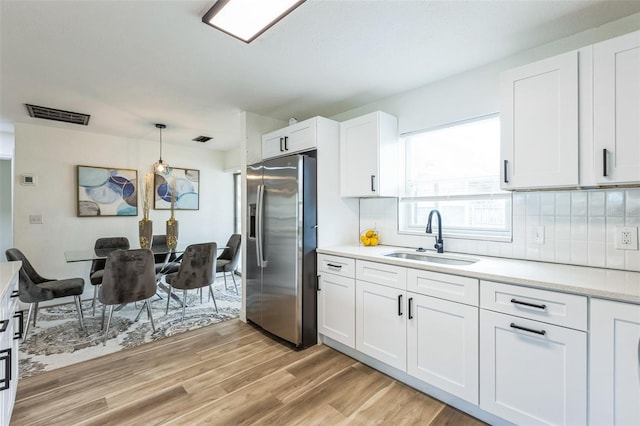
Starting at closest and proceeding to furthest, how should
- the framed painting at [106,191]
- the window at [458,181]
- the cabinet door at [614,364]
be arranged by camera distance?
the cabinet door at [614,364], the window at [458,181], the framed painting at [106,191]

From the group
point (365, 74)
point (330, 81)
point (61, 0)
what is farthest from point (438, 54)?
point (61, 0)

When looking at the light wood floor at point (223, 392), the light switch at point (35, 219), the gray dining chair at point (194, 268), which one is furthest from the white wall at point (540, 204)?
the light switch at point (35, 219)

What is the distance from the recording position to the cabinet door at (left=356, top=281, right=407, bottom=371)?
6.86 feet

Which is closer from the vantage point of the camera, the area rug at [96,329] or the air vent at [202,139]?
the area rug at [96,329]

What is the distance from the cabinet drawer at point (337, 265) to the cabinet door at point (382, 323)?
0.44 ft

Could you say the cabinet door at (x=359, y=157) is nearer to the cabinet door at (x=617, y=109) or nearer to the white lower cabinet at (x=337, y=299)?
the white lower cabinet at (x=337, y=299)

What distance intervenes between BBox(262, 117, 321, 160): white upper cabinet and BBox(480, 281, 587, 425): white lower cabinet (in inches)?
76.7

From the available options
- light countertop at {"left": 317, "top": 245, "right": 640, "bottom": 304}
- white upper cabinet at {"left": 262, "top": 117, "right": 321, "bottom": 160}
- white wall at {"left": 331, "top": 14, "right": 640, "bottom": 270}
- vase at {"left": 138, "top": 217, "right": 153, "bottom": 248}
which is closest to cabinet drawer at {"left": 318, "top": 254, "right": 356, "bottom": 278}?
light countertop at {"left": 317, "top": 245, "right": 640, "bottom": 304}

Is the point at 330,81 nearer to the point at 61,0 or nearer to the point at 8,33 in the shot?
the point at 61,0

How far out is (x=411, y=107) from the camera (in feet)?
9.01

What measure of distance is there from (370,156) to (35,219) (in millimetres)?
4474

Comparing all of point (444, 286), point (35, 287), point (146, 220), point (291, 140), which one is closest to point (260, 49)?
point (291, 140)

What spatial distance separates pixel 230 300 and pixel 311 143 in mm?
2567

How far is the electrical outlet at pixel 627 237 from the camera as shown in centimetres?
169
